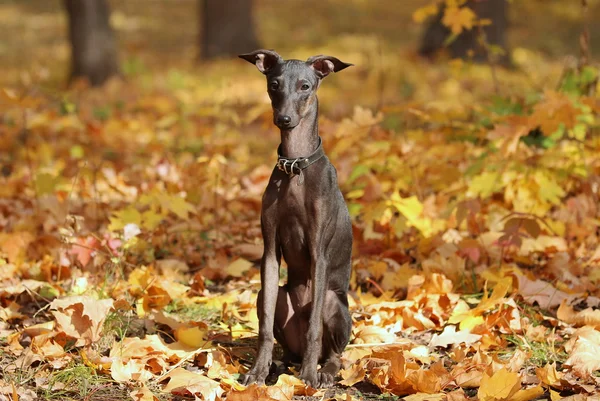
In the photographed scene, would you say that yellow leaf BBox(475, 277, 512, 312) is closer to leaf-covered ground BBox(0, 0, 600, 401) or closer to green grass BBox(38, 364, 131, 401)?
leaf-covered ground BBox(0, 0, 600, 401)

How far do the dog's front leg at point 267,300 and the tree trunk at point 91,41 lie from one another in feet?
31.3

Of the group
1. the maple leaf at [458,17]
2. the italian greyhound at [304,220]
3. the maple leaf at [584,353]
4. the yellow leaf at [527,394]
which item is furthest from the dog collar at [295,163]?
the maple leaf at [458,17]

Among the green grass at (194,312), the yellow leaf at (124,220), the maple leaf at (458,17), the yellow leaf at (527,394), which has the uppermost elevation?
the maple leaf at (458,17)

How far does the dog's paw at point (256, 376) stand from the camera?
349 centimetres

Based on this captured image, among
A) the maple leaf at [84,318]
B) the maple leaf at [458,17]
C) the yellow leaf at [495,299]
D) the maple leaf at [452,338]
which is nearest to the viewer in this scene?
the maple leaf at [84,318]

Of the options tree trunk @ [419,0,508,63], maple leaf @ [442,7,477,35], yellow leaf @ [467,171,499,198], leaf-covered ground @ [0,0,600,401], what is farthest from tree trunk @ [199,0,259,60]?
yellow leaf @ [467,171,499,198]

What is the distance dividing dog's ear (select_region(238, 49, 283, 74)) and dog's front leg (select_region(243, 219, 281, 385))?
689 mm

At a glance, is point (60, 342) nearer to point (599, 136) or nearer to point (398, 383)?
point (398, 383)

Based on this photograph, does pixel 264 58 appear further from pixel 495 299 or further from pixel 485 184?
pixel 485 184

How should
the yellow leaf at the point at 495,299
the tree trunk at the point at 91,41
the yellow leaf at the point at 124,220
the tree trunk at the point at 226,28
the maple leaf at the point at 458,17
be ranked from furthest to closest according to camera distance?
1. the tree trunk at the point at 226,28
2. the tree trunk at the point at 91,41
3. the maple leaf at the point at 458,17
4. the yellow leaf at the point at 124,220
5. the yellow leaf at the point at 495,299

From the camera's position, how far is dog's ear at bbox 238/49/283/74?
356cm

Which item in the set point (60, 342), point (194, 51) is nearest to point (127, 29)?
point (194, 51)

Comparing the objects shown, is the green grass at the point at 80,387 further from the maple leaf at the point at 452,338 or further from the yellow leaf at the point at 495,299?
the yellow leaf at the point at 495,299

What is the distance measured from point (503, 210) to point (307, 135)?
2.50 metres
